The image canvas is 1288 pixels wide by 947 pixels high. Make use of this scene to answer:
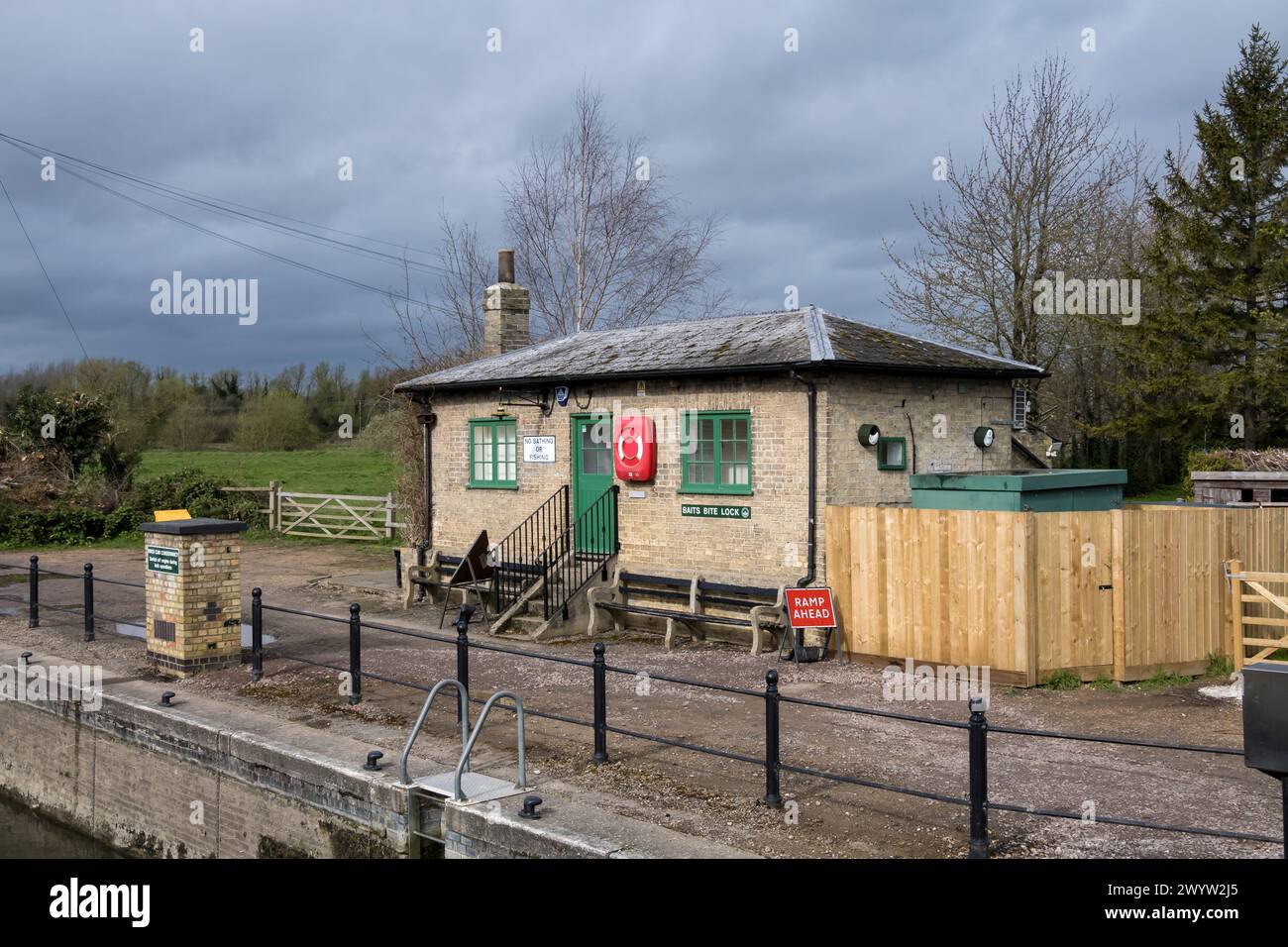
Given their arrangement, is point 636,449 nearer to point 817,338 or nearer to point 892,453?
point 817,338

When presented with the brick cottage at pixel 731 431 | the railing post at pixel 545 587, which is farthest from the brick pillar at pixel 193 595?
the brick cottage at pixel 731 431

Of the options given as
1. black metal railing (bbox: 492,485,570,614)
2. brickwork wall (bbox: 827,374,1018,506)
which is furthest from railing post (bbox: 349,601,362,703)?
brickwork wall (bbox: 827,374,1018,506)

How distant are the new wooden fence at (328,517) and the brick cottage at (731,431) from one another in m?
9.89

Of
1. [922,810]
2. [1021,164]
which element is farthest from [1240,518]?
[1021,164]

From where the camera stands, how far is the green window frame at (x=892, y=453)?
46.4ft

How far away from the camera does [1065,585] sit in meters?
11.5

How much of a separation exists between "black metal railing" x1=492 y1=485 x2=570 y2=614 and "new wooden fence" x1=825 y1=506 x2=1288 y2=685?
5315 mm

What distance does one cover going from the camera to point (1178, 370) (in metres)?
27.4

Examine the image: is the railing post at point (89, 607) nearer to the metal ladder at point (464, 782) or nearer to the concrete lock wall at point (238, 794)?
the concrete lock wall at point (238, 794)

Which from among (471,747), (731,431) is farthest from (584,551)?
(471,747)

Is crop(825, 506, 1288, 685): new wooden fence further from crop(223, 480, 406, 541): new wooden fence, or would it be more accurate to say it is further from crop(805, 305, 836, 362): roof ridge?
crop(223, 480, 406, 541): new wooden fence

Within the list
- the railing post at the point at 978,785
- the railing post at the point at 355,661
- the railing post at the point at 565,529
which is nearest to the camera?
the railing post at the point at 978,785
